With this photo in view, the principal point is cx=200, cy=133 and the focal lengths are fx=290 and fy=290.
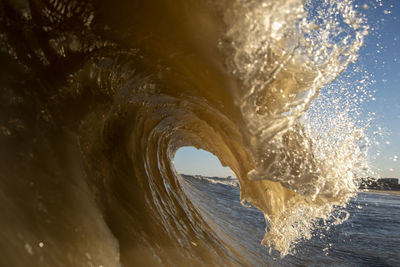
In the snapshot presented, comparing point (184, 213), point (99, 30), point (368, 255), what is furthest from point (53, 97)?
point (368, 255)

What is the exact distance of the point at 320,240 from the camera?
18.1ft

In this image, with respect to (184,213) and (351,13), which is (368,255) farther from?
(351,13)

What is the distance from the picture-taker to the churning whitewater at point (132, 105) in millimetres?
1470

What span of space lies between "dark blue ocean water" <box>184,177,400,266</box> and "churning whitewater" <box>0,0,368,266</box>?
1462 mm

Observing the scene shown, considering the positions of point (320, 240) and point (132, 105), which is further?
point (320, 240)

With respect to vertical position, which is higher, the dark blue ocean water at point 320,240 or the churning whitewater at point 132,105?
the churning whitewater at point 132,105

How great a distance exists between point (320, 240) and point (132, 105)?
15.2 feet

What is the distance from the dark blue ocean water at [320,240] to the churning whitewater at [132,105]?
1.46 m

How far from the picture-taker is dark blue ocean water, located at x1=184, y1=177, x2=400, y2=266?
404cm

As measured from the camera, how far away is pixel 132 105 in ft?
8.98

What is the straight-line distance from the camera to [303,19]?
5.21ft

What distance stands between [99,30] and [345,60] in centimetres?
163

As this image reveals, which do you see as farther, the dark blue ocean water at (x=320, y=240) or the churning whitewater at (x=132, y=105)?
the dark blue ocean water at (x=320, y=240)

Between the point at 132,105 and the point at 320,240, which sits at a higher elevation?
the point at 132,105
